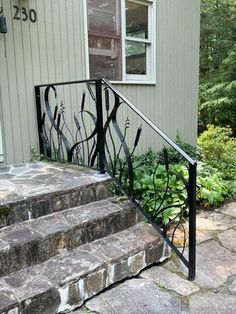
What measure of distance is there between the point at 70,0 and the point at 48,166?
1967 mm

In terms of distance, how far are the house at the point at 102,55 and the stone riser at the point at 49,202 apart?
3.98 feet

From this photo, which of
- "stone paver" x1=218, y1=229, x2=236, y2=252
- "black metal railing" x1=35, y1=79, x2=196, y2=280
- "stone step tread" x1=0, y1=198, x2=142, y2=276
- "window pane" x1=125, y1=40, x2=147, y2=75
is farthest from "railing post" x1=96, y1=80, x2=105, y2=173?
"window pane" x1=125, y1=40, x2=147, y2=75

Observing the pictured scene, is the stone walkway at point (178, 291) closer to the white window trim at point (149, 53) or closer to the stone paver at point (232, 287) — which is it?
the stone paver at point (232, 287)

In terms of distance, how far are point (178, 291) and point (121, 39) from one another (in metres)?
3.32

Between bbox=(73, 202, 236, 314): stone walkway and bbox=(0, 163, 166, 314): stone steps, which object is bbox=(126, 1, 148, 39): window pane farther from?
bbox=(73, 202, 236, 314): stone walkway

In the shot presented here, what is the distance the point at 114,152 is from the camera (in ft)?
9.48

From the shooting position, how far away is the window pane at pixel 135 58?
14.7ft

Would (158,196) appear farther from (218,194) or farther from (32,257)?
(32,257)

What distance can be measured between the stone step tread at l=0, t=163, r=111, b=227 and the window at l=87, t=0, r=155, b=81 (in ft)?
5.31

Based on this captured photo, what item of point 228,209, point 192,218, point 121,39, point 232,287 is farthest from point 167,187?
point 121,39

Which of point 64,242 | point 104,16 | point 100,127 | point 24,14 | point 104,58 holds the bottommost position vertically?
point 64,242

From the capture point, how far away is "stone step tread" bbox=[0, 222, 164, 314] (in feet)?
5.59

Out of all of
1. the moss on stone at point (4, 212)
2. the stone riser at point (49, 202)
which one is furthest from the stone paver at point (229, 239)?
the moss on stone at point (4, 212)

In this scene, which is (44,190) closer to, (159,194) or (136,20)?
(159,194)
